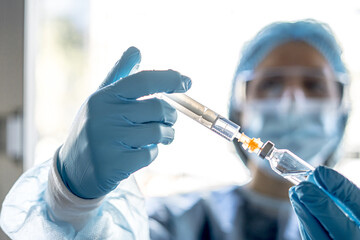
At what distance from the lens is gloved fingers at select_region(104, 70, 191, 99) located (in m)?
0.79

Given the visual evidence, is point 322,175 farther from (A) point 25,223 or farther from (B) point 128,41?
(B) point 128,41

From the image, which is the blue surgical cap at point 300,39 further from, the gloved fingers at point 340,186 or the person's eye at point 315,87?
the gloved fingers at point 340,186

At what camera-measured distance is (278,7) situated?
9.30 feet

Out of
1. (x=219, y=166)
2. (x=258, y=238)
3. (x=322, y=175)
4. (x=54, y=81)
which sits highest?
(x=322, y=175)

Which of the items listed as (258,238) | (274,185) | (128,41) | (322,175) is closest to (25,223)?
(322,175)

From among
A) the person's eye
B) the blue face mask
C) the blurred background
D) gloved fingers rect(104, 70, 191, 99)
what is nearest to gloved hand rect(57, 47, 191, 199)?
gloved fingers rect(104, 70, 191, 99)

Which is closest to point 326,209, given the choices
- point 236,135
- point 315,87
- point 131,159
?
point 236,135

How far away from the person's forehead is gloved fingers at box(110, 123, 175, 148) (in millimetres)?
1091

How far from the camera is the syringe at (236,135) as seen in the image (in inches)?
34.1

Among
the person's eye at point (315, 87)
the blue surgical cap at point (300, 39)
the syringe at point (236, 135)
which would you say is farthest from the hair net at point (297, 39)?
the syringe at point (236, 135)

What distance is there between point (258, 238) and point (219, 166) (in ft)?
4.34

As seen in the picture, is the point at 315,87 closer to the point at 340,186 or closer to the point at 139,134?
the point at 340,186

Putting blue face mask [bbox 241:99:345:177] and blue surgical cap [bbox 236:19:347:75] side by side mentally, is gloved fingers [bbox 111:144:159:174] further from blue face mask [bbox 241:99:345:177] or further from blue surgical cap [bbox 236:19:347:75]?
blue surgical cap [bbox 236:19:347:75]

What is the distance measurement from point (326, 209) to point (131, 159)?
480 millimetres
